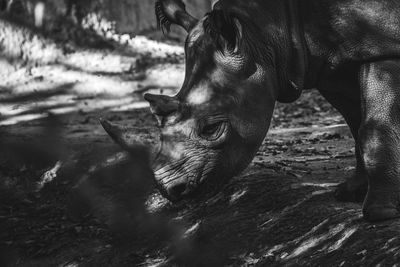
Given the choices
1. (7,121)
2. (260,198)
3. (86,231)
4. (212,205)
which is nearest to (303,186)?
(260,198)

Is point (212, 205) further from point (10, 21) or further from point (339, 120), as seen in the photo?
point (10, 21)

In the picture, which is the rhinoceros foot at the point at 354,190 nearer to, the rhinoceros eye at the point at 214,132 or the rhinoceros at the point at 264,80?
the rhinoceros at the point at 264,80

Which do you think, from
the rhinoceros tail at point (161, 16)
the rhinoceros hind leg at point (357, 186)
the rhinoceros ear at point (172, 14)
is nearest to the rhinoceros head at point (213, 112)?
the rhinoceros ear at point (172, 14)

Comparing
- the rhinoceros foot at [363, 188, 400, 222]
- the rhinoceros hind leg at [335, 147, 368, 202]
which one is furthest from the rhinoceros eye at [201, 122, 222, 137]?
the rhinoceros hind leg at [335, 147, 368, 202]

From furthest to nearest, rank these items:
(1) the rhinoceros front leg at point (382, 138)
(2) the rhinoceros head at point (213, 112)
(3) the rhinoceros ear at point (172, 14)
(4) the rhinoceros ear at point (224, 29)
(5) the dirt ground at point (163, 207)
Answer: (5) the dirt ground at point (163, 207)
(3) the rhinoceros ear at point (172, 14)
(1) the rhinoceros front leg at point (382, 138)
(2) the rhinoceros head at point (213, 112)
(4) the rhinoceros ear at point (224, 29)

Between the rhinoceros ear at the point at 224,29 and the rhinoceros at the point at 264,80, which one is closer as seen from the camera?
the rhinoceros ear at the point at 224,29

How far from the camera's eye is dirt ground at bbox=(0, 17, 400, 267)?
531 centimetres

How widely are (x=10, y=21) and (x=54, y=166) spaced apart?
15.6ft

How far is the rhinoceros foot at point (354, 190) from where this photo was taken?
5.55m

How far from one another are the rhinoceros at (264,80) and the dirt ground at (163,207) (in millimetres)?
545

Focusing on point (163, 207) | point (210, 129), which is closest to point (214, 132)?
point (210, 129)

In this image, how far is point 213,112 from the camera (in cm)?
458

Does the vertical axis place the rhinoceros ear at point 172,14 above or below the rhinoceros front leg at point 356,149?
above

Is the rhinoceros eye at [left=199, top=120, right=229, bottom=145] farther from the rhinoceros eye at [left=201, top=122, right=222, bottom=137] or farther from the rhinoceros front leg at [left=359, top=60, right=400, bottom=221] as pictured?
the rhinoceros front leg at [left=359, top=60, right=400, bottom=221]
